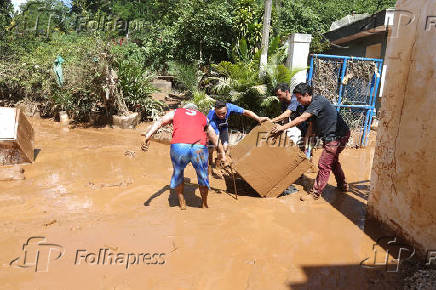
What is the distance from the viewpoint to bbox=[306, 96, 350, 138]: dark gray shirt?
4.59 meters

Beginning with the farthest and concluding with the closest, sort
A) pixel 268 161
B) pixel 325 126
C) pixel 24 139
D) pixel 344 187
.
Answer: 1. pixel 24 139
2. pixel 344 187
3. pixel 325 126
4. pixel 268 161

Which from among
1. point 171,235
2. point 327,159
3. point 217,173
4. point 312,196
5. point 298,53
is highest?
point 298,53

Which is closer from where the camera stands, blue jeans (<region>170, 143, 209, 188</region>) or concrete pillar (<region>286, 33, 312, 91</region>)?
blue jeans (<region>170, 143, 209, 188</region>)

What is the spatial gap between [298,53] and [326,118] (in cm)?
370

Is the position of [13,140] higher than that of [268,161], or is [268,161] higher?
[268,161]

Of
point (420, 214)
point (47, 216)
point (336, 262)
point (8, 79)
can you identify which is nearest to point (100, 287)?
point (47, 216)

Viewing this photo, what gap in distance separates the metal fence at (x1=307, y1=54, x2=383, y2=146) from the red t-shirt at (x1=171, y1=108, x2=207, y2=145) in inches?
172

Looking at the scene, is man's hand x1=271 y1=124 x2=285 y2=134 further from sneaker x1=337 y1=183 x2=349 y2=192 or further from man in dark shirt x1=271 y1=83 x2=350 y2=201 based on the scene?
sneaker x1=337 y1=183 x2=349 y2=192

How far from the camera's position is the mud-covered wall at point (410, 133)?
3.05 meters

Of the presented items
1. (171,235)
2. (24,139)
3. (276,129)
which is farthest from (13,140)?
(276,129)

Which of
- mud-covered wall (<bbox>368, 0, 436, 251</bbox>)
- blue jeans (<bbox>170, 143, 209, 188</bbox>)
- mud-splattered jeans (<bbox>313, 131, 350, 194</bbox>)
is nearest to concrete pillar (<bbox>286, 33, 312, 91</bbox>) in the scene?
mud-splattered jeans (<bbox>313, 131, 350, 194</bbox>)

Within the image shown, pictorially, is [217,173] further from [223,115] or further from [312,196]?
[312,196]

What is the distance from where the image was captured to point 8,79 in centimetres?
1105

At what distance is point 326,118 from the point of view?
185 inches
